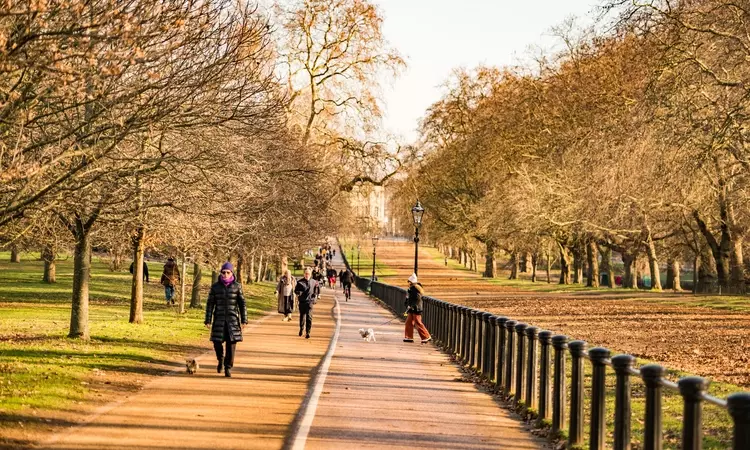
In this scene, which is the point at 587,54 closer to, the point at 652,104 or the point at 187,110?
the point at 652,104

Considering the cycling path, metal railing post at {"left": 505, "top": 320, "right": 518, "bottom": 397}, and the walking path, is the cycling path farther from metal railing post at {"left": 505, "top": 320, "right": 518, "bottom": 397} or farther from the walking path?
metal railing post at {"left": 505, "top": 320, "right": 518, "bottom": 397}

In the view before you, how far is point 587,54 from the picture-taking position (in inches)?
2109

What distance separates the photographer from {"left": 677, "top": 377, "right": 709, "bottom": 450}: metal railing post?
316 inches

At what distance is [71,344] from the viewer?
75.6 feet

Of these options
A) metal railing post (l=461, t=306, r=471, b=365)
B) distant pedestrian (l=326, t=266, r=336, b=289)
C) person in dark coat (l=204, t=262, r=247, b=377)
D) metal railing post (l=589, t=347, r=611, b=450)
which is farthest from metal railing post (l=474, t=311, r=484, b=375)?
distant pedestrian (l=326, t=266, r=336, b=289)

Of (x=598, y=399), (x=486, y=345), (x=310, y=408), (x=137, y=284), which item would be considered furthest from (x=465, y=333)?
(x=598, y=399)

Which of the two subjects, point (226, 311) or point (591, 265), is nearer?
point (226, 311)

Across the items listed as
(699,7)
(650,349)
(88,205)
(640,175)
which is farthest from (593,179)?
(88,205)

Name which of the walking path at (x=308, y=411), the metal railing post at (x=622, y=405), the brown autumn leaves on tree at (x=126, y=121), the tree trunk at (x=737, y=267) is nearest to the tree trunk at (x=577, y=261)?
the tree trunk at (x=737, y=267)

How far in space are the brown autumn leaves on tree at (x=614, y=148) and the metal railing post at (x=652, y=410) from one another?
1895 cm

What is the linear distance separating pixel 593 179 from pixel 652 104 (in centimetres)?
1223

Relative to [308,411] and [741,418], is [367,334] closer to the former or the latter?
[308,411]

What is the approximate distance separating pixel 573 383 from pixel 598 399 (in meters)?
0.86

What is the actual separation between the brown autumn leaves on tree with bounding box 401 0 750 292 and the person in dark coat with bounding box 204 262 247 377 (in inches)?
514
